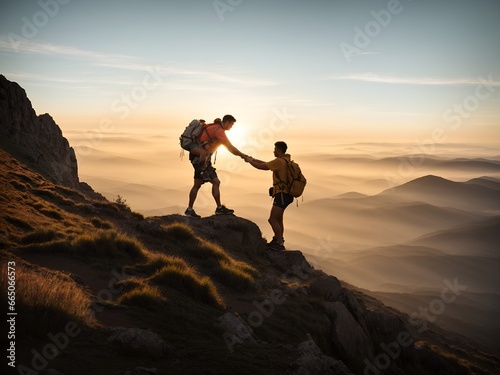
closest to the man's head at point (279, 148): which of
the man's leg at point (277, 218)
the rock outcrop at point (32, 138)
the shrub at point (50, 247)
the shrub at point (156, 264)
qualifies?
the man's leg at point (277, 218)

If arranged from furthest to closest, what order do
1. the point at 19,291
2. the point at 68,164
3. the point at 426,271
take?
the point at 426,271 → the point at 68,164 → the point at 19,291

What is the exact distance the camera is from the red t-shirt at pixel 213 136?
12758 mm

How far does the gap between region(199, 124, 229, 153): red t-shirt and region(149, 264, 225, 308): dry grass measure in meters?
5.59

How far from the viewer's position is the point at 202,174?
43.8 feet

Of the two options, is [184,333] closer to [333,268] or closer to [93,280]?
[93,280]

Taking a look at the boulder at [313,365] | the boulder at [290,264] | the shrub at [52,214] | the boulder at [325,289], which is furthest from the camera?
the boulder at [290,264]

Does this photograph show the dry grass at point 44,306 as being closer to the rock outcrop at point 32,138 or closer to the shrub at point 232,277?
the shrub at point 232,277

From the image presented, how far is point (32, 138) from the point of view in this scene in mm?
25875

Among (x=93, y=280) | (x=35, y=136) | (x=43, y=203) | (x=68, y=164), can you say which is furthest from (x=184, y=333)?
(x=68, y=164)

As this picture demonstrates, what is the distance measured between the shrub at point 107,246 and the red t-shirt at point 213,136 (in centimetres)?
451

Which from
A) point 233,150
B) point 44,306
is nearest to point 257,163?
point 233,150

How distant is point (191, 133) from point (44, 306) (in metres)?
9.05

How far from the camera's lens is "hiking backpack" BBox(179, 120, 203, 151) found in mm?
13086

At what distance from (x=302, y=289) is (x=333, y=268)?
170m
